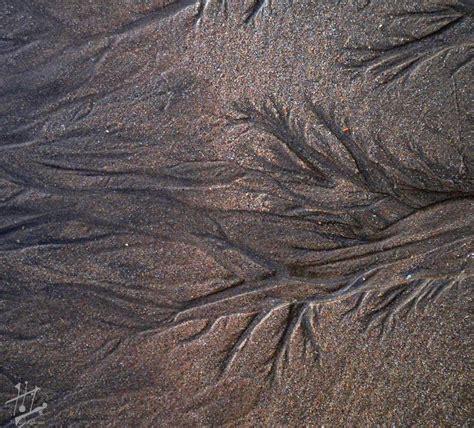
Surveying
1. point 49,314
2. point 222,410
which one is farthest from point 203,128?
point 222,410

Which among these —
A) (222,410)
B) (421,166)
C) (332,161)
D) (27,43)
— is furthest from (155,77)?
(222,410)

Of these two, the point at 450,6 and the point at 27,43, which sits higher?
the point at 27,43

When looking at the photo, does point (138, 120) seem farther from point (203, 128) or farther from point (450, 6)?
point (450, 6)

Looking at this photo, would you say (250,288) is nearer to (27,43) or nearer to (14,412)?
(14,412)

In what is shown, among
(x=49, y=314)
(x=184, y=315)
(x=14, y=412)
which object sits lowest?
(x=14, y=412)

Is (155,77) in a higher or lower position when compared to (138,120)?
higher

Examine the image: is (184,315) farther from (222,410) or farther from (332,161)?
(332,161)

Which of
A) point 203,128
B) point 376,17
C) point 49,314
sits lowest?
point 49,314
